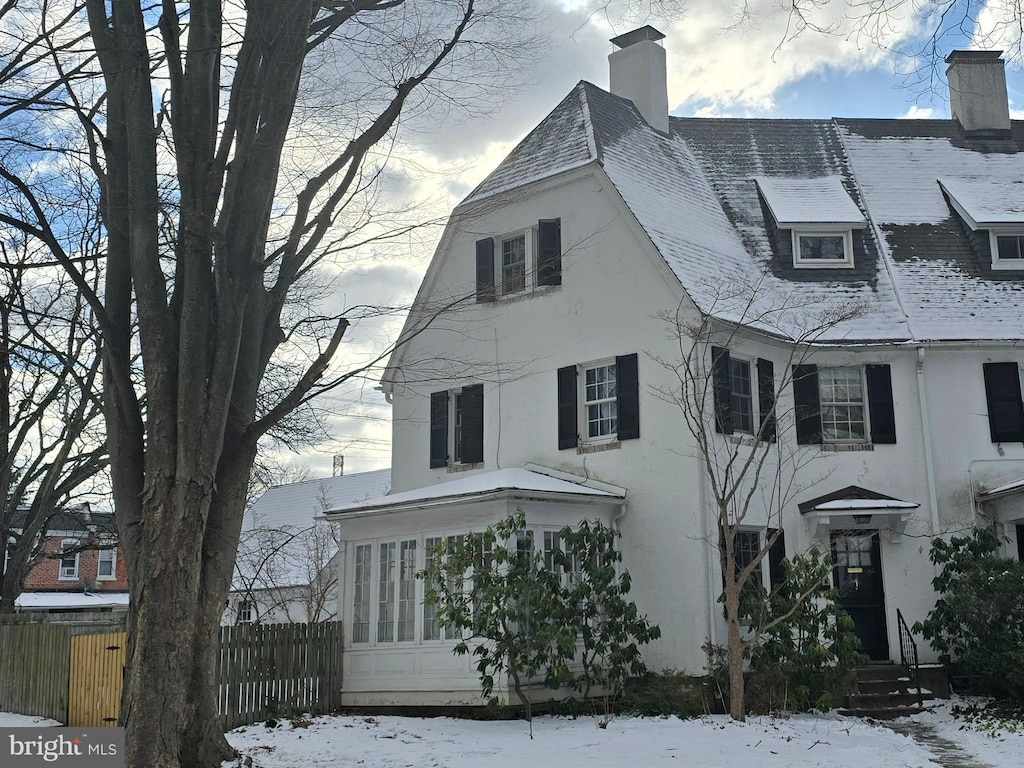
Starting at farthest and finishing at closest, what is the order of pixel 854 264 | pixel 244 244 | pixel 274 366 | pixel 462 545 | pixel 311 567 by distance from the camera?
pixel 311 567 → pixel 274 366 → pixel 854 264 → pixel 462 545 → pixel 244 244

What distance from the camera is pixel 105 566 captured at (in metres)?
45.9

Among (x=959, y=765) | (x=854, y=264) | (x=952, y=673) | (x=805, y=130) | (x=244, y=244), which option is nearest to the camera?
(x=244, y=244)

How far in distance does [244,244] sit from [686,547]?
8196 millimetres

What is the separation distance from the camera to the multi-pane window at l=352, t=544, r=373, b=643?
15414 mm

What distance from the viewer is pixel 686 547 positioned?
14516mm

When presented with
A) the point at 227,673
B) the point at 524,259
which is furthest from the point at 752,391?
the point at 227,673

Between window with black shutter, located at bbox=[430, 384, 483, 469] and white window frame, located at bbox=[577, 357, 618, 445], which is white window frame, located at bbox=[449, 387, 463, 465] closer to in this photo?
window with black shutter, located at bbox=[430, 384, 483, 469]

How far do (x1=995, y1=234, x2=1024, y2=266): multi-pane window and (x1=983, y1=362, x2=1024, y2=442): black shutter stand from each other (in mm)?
2506

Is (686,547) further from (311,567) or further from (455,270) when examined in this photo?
(311,567)

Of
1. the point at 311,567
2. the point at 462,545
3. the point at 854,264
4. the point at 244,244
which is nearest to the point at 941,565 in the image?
the point at 854,264

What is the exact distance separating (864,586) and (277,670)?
8.99 meters

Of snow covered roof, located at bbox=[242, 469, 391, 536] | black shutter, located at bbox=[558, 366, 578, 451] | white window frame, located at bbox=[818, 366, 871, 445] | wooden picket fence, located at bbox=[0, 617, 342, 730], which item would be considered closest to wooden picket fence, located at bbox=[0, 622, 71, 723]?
wooden picket fence, located at bbox=[0, 617, 342, 730]

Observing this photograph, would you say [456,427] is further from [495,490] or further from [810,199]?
[810,199]

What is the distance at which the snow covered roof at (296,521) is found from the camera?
108 ft
